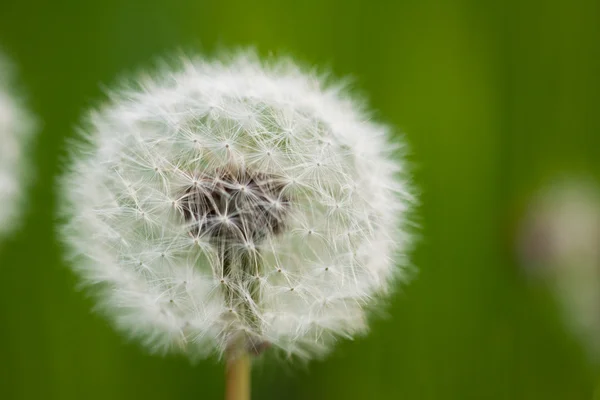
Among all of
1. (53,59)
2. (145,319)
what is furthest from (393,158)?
(53,59)

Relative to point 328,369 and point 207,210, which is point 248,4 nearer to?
point 328,369

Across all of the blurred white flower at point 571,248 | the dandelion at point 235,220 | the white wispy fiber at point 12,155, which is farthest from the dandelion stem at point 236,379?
the blurred white flower at point 571,248

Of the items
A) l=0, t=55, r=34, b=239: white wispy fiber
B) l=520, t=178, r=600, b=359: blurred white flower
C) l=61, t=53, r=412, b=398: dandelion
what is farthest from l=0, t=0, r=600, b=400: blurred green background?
l=61, t=53, r=412, b=398: dandelion

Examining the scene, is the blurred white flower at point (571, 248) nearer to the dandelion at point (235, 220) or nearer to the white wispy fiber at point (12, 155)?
the dandelion at point (235, 220)

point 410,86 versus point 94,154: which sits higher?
point 410,86

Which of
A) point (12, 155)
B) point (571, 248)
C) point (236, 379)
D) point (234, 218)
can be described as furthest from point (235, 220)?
point (571, 248)

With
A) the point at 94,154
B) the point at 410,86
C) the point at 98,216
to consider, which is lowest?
the point at 98,216

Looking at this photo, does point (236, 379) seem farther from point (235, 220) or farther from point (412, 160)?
point (412, 160)
